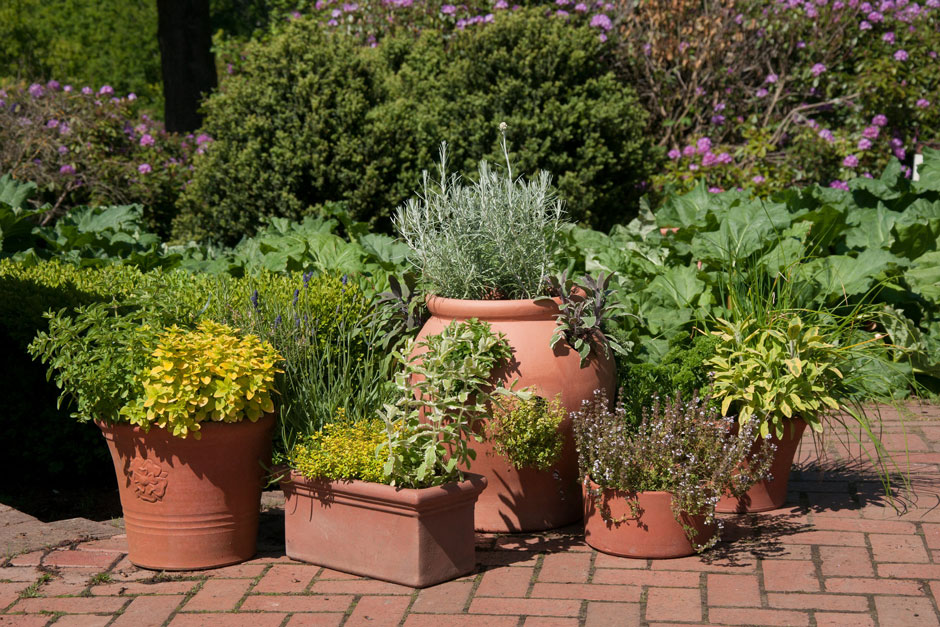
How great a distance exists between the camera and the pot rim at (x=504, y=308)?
4047 mm

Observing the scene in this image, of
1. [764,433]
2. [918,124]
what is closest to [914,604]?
[764,433]

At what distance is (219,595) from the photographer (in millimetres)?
3529

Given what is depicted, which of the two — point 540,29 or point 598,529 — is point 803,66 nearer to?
point 540,29

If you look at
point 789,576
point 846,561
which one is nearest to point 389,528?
point 789,576

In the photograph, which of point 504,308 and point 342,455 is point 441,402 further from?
point 504,308

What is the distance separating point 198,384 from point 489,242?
4.16 feet

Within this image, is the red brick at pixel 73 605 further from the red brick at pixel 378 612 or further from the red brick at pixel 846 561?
the red brick at pixel 846 561

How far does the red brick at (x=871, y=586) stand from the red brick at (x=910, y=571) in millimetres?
56

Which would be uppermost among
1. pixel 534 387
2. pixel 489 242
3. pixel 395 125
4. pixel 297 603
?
pixel 395 125

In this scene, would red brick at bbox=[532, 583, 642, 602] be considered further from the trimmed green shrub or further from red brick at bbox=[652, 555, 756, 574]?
the trimmed green shrub

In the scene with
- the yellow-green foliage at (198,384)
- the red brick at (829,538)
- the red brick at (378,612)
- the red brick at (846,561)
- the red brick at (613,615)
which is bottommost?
the red brick at (846,561)

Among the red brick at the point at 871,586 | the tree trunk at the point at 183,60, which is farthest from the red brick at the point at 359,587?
the tree trunk at the point at 183,60

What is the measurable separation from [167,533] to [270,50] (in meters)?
4.46

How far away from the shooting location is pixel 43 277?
16.5 feet
